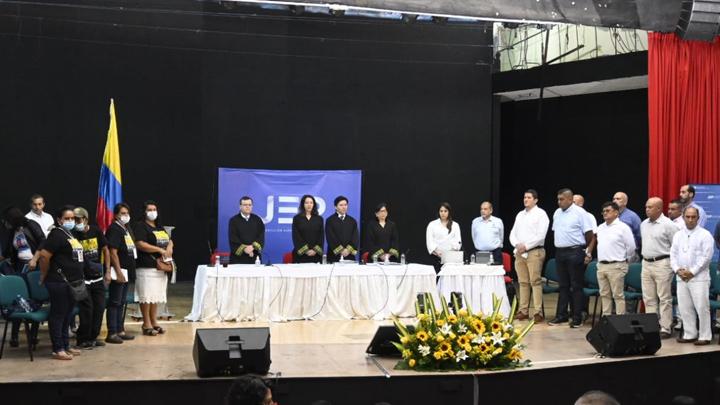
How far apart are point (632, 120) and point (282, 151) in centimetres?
511

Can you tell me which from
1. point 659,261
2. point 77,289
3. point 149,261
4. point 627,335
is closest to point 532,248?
Result: point 659,261

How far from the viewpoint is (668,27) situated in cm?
958

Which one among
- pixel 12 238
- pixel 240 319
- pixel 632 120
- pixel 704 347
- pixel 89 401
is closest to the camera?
pixel 89 401

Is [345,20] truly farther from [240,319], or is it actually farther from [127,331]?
[127,331]

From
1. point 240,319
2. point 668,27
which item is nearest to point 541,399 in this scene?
point 240,319

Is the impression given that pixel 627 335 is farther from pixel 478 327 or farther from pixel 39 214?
pixel 39 214

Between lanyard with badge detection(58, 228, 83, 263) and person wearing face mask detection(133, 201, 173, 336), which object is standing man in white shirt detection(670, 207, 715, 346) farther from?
lanyard with badge detection(58, 228, 83, 263)

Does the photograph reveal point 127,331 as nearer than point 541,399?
No

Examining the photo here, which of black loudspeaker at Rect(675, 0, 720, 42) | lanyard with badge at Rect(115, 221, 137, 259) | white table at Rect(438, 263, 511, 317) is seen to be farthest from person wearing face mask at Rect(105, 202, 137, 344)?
black loudspeaker at Rect(675, 0, 720, 42)

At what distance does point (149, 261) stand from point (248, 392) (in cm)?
496

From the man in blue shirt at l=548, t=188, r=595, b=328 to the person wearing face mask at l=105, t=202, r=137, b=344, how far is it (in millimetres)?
4469

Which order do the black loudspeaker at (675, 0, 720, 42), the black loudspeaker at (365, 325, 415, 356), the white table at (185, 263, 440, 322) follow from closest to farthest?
the black loudspeaker at (365, 325, 415, 356)
the black loudspeaker at (675, 0, 720, 42)
the white table at (185, 263, 440, 322)

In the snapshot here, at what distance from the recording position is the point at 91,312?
24.5 ft

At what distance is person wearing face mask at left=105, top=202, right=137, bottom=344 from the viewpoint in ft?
25.7
